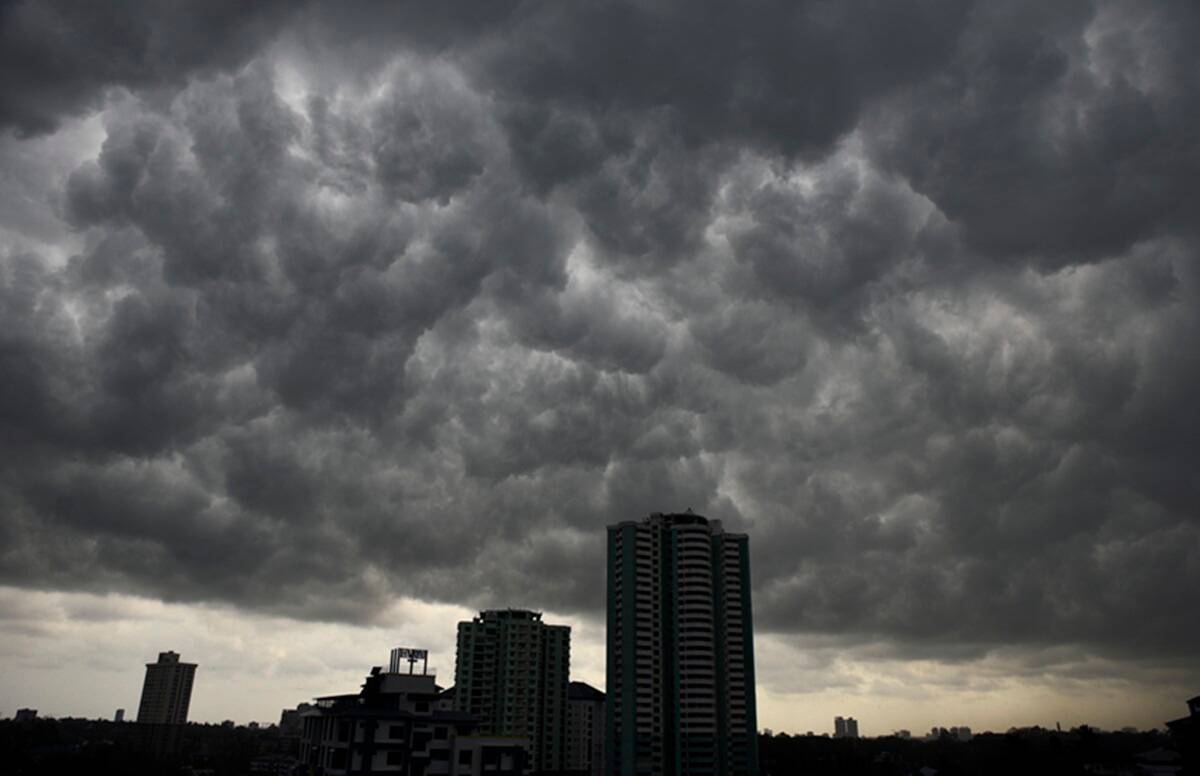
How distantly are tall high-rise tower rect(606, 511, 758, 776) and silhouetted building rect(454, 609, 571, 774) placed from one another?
1820cm

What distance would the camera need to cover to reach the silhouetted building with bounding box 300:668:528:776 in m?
94.8

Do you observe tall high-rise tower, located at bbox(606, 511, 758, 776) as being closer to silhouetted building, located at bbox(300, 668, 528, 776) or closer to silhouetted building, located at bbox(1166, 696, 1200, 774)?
silhouetted building, located at bbox(300, 668, 528, 776)

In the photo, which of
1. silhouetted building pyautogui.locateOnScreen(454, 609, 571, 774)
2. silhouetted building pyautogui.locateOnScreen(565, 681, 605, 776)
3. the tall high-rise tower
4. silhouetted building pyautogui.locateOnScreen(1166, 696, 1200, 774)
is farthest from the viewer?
silhouetted building pyautogui.locateOnScreen(565, 681, 605, 776)

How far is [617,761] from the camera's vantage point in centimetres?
16575

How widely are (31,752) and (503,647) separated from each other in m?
106

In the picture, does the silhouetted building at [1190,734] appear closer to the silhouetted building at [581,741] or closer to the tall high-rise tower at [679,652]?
the tall high-rise tower at [679,652]

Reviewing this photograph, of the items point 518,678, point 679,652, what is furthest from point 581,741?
point 679,652

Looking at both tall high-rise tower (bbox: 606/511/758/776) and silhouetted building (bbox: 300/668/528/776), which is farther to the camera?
tall high-rise tower (bbox: 606/511/758/776)

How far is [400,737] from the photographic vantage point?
317 ft

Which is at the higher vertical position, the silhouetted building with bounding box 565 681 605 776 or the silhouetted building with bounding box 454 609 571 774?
the silhouetted building with bounding box 454 609 571 774

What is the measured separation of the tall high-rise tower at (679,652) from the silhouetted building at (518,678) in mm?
18198

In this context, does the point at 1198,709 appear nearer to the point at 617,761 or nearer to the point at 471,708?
the point at 617,761

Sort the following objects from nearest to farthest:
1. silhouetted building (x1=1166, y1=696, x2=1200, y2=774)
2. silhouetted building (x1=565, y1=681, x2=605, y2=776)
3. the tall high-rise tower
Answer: silhouetted building (x1=1166, y1=696, x2=1200, y2=774) → the tall high-rise tower → silhouetted building (x1=565, y1=681, x2=605, y2=776)

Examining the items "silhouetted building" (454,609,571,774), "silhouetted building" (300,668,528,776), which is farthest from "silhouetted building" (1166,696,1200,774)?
"silhouetted building" (454,609,571,774)
